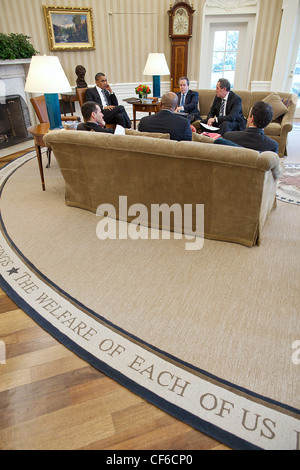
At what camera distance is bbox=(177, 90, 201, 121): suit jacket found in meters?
5.48

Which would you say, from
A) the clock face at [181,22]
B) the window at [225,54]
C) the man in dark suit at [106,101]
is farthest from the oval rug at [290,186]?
the clock face at [181,22]

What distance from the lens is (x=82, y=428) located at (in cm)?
151

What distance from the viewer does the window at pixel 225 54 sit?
6840 mm

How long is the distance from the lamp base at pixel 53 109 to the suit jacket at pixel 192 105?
2580 mm

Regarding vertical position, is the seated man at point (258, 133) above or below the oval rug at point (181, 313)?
above

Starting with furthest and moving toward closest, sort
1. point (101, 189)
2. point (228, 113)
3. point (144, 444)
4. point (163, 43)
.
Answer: point (163, 43) → point (228, 113) → point (101, 189) → point (144, 444)

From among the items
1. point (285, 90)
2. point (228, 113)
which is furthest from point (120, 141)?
point (285, 90)

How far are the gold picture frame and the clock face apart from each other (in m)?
1.78

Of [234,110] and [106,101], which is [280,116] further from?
[106,101]

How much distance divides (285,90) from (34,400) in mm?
7841

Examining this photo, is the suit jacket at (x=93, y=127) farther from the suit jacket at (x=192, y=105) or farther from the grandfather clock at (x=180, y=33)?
the grandfather clock at (x=180, y=33)

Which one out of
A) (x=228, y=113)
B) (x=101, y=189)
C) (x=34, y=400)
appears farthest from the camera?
(x=228, y=113)

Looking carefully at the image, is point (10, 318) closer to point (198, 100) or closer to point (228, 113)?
point (228, 113)

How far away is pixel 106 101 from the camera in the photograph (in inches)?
219
